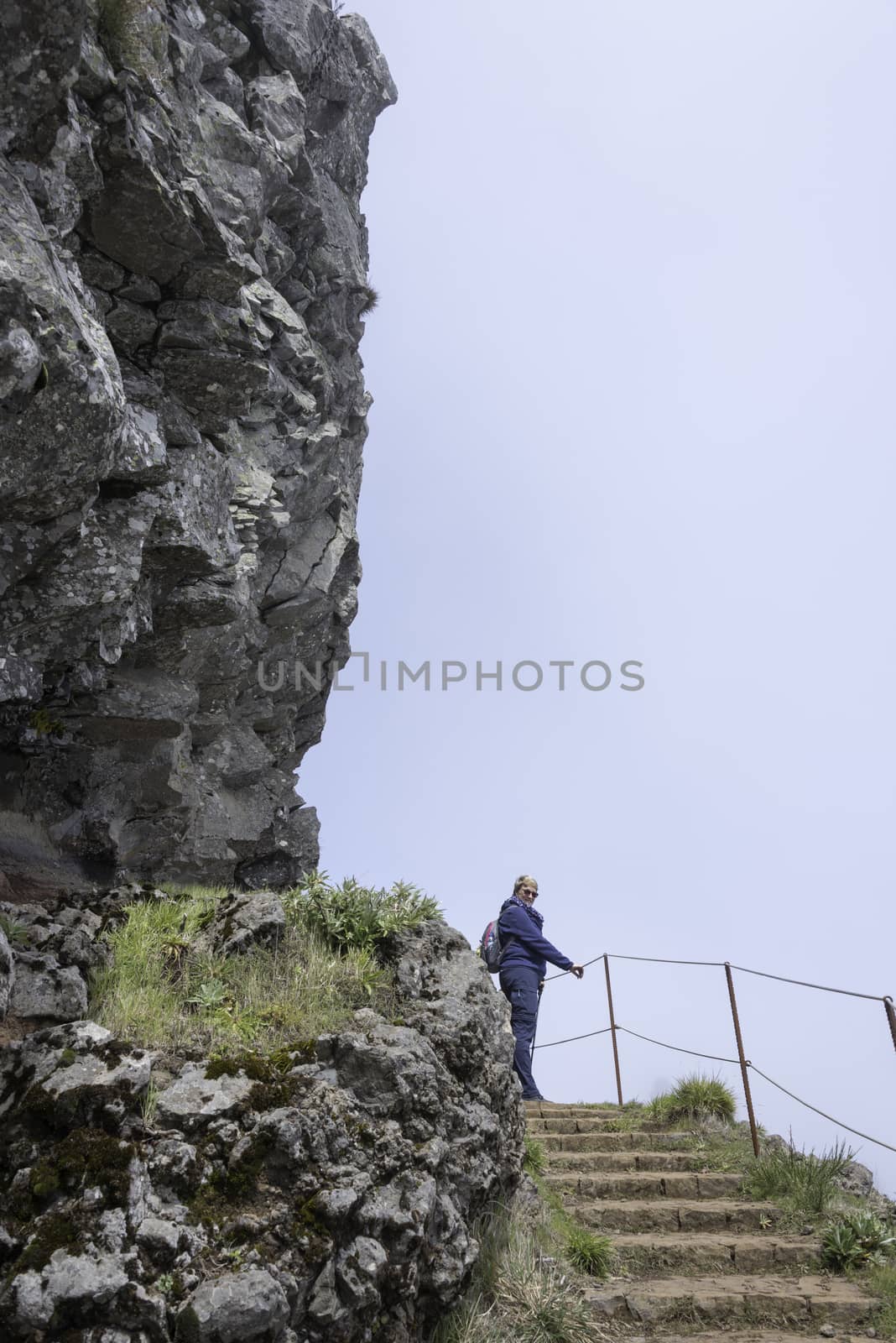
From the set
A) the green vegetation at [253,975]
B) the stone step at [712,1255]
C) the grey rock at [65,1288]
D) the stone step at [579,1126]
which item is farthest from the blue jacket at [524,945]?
the grey rock at [65,1288]

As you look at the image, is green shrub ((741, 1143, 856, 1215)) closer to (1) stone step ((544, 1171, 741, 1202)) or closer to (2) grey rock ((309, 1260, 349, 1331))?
(1) stone step ((544, 1171, 741, 1202))

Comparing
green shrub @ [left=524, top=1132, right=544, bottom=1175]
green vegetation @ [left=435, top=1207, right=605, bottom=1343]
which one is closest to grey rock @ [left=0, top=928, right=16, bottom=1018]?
green vegetation @ [left=435, top=1207, right=605, bottom=1343]

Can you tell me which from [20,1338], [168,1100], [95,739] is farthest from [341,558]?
[20,1338]

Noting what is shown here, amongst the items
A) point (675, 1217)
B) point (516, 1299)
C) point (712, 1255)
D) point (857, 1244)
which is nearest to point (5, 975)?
point (516, 1299)

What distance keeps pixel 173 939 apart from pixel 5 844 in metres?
5.34

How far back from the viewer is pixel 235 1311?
4.39 m

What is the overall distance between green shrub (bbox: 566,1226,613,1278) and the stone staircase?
0.12 m

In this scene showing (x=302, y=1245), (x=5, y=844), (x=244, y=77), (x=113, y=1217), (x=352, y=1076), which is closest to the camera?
(x=113, y=1217)

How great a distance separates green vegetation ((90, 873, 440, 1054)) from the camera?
648cm

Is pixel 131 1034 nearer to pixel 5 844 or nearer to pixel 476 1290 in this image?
pixel 476 1290

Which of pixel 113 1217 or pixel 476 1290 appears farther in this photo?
pixel 476 1290

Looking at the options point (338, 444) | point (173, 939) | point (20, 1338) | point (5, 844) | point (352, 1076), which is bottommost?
point (20, 1338)

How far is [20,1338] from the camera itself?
4.11 m

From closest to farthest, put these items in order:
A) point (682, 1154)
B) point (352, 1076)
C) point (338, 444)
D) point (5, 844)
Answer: point (352, 1076) < point (682, 1154) < point (5, 844) < point (338, 444)
